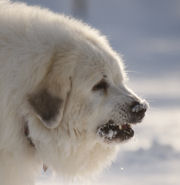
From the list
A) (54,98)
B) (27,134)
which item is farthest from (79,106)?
(27,134)

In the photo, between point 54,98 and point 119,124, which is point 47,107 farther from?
point 119,124

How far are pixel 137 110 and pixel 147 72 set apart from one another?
856cm

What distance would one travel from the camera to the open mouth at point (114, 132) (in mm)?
5082

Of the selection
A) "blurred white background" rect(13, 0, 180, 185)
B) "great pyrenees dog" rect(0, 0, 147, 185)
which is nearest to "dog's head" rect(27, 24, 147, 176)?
"great pyrenees dog" rect(0, 0, 147, 185)

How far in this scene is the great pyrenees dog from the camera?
4.86 m

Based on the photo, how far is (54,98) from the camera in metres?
4.89

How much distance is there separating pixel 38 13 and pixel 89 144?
1.14 meters

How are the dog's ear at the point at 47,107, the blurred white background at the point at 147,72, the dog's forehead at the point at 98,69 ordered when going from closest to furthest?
the dog's ear at the point at 47,107, the dog's forehead at the point at 98,69, the blurred white background at the point at 147,72

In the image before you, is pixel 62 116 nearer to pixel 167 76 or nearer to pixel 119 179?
pixel 119 179

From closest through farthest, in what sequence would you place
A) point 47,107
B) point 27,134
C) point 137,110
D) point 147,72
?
point 47,107
point 27,134
point 137,110
point 147,72

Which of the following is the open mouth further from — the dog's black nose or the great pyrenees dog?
the dog's black nose

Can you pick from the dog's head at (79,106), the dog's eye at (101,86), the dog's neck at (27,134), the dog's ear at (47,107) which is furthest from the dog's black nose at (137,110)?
the dog's neck at (27,134)

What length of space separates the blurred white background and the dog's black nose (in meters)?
0.31

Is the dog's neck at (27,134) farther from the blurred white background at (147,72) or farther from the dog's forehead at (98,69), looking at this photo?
the blurred white background at (147,72)
